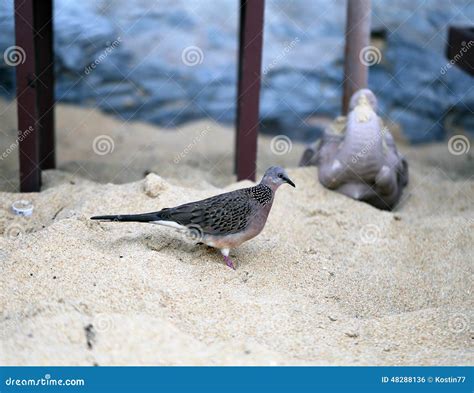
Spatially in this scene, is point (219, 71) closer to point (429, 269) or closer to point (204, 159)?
point (204, 159)

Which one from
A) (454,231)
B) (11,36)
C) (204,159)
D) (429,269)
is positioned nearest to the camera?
(429,269)

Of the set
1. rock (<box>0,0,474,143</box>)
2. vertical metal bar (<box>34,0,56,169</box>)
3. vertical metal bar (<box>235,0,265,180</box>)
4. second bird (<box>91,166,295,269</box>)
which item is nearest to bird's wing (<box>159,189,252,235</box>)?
second bird (<box>91,166,295,269</box>)

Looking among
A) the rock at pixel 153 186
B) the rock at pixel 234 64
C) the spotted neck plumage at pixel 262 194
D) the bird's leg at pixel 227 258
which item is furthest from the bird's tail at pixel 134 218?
the rock at pixel 234 64

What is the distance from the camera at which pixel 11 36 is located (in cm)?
851

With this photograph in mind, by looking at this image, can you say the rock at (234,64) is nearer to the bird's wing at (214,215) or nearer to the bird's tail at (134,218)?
the bird's wing at (214,215)

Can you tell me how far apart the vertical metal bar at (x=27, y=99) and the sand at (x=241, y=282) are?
0.19 meters

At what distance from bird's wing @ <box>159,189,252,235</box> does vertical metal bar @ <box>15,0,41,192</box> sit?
65.1 inches

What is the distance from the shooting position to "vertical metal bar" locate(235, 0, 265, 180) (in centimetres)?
554

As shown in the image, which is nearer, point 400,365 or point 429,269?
point 400,365

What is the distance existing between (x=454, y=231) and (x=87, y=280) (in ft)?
8.64

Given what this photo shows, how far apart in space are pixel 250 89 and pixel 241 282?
1.92m

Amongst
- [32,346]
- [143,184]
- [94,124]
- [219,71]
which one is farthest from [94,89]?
[32,346]

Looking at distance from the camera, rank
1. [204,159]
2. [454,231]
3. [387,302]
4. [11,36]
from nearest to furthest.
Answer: [387,302] < [454,231] < [204,159] < [11,36]

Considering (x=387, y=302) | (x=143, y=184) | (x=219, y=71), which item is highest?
(x=219, y=71)
